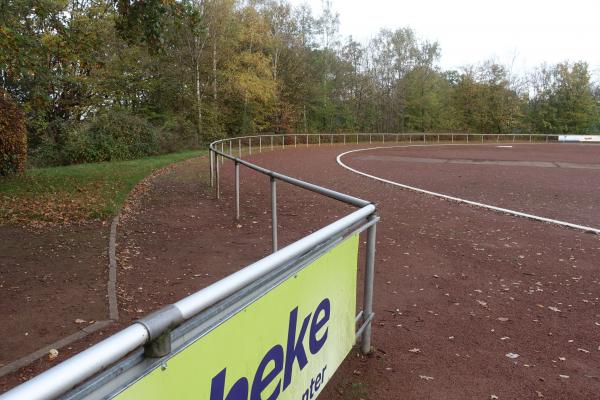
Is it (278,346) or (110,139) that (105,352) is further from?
(110,139)

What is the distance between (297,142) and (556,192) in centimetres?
2571

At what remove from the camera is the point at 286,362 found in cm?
203

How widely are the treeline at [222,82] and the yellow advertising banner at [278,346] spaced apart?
7.88 meters

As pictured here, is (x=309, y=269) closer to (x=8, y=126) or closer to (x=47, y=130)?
(x=8, y=126)

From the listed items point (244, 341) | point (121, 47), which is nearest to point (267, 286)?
point (244, 341)

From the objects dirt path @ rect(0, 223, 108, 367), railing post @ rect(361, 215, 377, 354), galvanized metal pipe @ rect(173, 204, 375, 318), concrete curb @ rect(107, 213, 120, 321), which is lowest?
dirt path @ rect(0, 223, 108, 367)

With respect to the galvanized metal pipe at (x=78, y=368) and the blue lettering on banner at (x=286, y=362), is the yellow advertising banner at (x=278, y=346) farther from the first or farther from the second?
the galvanized metal pipe at (x=78, y=368)

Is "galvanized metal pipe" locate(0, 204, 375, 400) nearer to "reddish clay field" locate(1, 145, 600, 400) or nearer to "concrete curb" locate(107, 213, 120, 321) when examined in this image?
"reddish clay field" locate(1, 145, 600, 400)

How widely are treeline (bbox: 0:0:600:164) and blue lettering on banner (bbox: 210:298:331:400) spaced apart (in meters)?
8.10

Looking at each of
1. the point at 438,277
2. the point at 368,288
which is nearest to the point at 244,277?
the point at 368,288

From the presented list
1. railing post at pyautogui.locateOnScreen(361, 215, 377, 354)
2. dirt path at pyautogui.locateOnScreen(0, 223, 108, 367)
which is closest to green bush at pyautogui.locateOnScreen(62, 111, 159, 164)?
dirt path at pyautogui.locateOnScreen(0, 223, 108, 367)

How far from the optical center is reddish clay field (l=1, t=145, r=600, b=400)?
335 centimetres

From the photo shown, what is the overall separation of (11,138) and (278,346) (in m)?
12.4

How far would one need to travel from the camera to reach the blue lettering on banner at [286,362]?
1597mm
